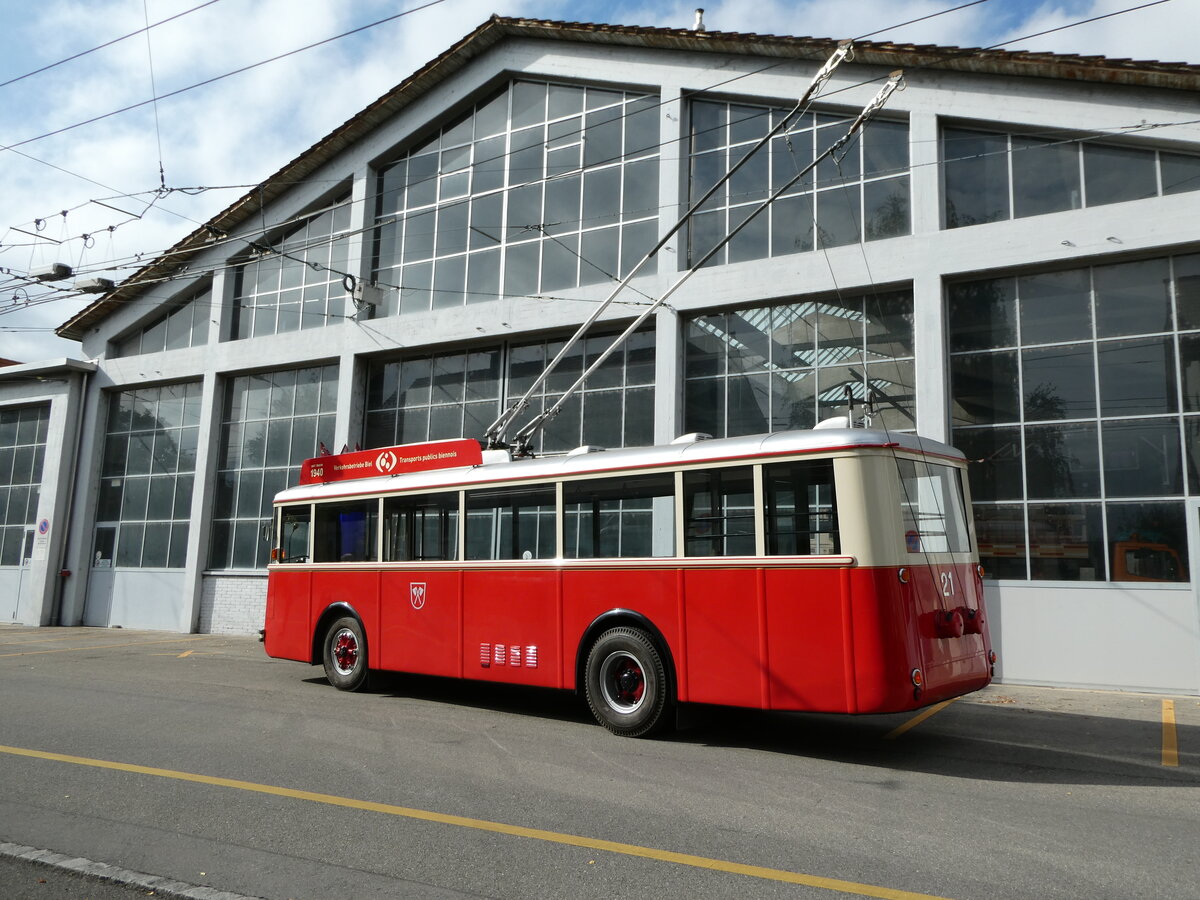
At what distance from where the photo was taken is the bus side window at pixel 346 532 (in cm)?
1138

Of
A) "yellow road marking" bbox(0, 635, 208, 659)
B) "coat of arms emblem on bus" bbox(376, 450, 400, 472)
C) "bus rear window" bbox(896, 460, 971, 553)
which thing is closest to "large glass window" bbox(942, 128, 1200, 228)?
"bus rear window" bbox(896, 460, 971, 553)

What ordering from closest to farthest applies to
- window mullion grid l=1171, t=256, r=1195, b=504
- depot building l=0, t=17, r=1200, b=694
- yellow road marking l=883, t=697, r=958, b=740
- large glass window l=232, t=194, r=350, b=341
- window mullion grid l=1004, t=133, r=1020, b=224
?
yellow road marking l=883, t=697, r=958, b=740 < window mullion grid l=1171, t=256, r=1195, b=504 < depot building l=0, t=17, r=1200, b=694 < window mullion grid l=1004, t=133, r=1020, b=224 < large glass window l=232, t=194, r=350, b=341

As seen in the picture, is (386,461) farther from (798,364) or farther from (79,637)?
(79,637)

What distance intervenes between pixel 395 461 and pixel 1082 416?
965cm

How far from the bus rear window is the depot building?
2.86m

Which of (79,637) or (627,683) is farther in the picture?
(79,637)

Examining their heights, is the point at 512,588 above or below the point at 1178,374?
below

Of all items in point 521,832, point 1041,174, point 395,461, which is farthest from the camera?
point 1041,174

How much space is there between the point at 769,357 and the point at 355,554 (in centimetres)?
787

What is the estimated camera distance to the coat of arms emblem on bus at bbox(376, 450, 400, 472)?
11.4m

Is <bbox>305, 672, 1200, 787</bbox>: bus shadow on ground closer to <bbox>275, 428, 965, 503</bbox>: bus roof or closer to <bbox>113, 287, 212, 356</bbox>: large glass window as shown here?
<bbox>275, 428, 965, 503</bbox>: bus roof

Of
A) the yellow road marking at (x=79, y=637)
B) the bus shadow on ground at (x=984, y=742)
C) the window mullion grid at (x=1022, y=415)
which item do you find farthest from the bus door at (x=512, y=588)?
the yellow road marking at (x=79, y=637)

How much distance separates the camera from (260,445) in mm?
22438

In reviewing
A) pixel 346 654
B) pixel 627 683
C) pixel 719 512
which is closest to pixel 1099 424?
pixel 719 512
